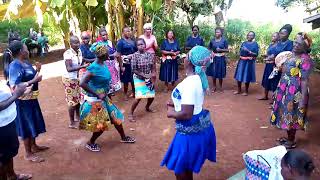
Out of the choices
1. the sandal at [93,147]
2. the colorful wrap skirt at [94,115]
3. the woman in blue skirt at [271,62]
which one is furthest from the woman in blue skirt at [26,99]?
the woman in blue skirt at [271,62]

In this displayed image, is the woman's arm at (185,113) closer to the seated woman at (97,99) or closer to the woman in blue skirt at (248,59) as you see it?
the seated woman at (97,99)

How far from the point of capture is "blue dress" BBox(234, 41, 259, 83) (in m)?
7.60

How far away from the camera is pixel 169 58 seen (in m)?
8.12

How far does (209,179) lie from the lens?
171 inches

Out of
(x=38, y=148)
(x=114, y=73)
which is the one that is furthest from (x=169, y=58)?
(x=38, y=148)

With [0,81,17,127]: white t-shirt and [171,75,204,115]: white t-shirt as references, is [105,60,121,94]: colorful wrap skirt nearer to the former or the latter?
[0,81,17,127]: white t-shirt

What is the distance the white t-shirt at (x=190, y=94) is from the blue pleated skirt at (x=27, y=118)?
7.27ft

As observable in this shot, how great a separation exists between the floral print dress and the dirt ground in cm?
57

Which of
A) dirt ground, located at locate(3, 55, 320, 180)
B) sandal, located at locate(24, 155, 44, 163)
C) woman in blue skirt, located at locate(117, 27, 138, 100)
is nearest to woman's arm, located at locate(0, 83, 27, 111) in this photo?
dirt ground, located at locate(3, 55, 320, 180)

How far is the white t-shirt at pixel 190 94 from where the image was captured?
3.13 meters

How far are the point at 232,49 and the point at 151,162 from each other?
9200 millimetres

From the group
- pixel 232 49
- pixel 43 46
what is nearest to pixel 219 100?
pixel 232 49

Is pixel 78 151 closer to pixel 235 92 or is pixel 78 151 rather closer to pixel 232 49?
pixel 235 92

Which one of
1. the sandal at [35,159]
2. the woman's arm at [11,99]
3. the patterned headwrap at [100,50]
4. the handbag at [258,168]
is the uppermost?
the patterned headwrap at [100,50]
